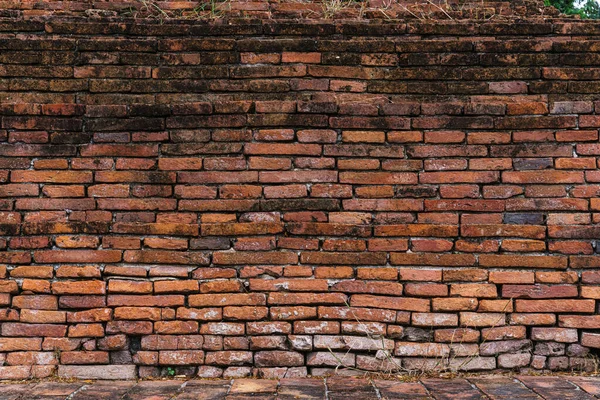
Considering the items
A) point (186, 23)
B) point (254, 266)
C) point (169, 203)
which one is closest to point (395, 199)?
point (254, 266)

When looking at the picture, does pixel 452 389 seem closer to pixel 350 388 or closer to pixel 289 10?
pixel 350 388

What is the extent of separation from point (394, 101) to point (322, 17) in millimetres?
857

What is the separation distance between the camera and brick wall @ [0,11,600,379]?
3076mm

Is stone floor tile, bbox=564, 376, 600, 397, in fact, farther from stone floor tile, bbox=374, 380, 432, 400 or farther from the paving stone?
the paving stone

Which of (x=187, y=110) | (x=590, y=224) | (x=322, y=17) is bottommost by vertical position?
(x=590, y=224)

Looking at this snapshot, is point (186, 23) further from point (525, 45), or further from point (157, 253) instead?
point (525, 45)

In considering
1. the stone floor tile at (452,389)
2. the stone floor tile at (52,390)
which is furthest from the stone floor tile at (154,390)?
the stone floor tile at (452,389)

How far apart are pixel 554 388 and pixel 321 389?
1.25m

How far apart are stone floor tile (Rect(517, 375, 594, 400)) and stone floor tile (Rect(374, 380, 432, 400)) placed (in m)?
0.60

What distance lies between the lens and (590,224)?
3125mm

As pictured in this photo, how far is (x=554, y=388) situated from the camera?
2811mm

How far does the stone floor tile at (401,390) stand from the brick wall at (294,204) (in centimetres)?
17

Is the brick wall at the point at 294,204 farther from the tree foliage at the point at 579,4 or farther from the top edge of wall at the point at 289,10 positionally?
the tree foliage at the point at 579,4

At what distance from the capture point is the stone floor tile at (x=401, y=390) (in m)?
2.73
